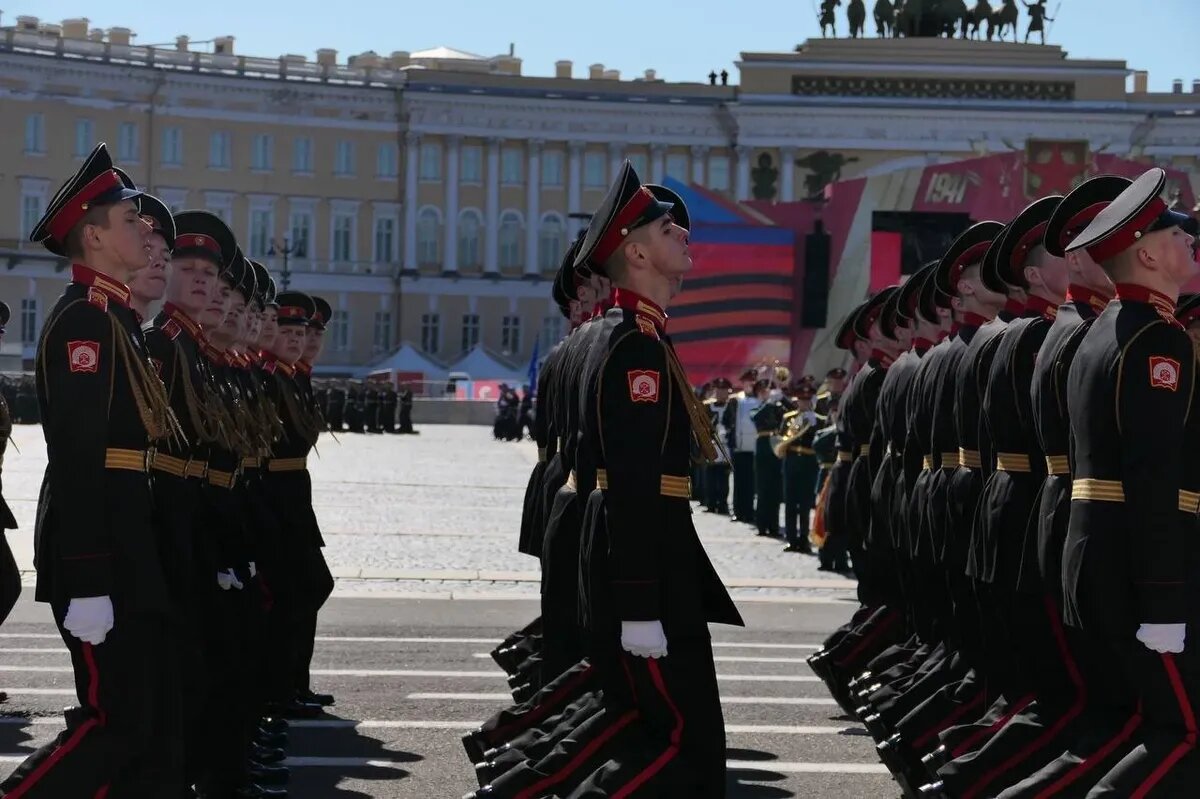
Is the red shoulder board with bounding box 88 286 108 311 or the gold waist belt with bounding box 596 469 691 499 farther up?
the red shoulder board with bounding box 88 286 108 311

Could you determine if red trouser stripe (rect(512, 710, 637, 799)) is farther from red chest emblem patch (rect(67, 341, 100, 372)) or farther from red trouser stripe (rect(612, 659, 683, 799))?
red chest emblem patch (rect(67, 341, 100, 372))

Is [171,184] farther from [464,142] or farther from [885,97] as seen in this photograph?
[885,97]

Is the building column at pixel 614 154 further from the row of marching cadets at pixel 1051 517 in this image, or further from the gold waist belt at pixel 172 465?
the gold waist belt at pixel 172 465

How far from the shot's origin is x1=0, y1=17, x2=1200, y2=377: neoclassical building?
80.9 m

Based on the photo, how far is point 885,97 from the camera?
8175 cm

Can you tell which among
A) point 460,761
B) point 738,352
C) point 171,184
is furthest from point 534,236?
point 460,761

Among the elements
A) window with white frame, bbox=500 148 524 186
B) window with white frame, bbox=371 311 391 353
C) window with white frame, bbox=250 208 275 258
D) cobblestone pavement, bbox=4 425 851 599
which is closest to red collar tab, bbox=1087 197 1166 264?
cobblestone pavement, bbox=4 425 851 599

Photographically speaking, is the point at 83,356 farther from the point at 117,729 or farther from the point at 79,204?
the point at 117,729

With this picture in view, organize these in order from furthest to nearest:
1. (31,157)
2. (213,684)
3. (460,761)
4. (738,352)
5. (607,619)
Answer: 1. (31,157)
2. (738,352)
3. (460,761)
4. (213,684)
5. (607,619)

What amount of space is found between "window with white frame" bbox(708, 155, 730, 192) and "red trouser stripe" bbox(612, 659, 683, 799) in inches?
3107

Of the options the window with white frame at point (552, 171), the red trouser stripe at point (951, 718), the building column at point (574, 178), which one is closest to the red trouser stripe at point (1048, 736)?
the red trouser stripe at point (951, 718)

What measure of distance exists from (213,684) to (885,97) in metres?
76.0

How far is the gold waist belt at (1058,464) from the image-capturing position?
6547 millimetres

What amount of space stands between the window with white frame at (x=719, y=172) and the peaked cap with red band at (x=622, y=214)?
257ft
